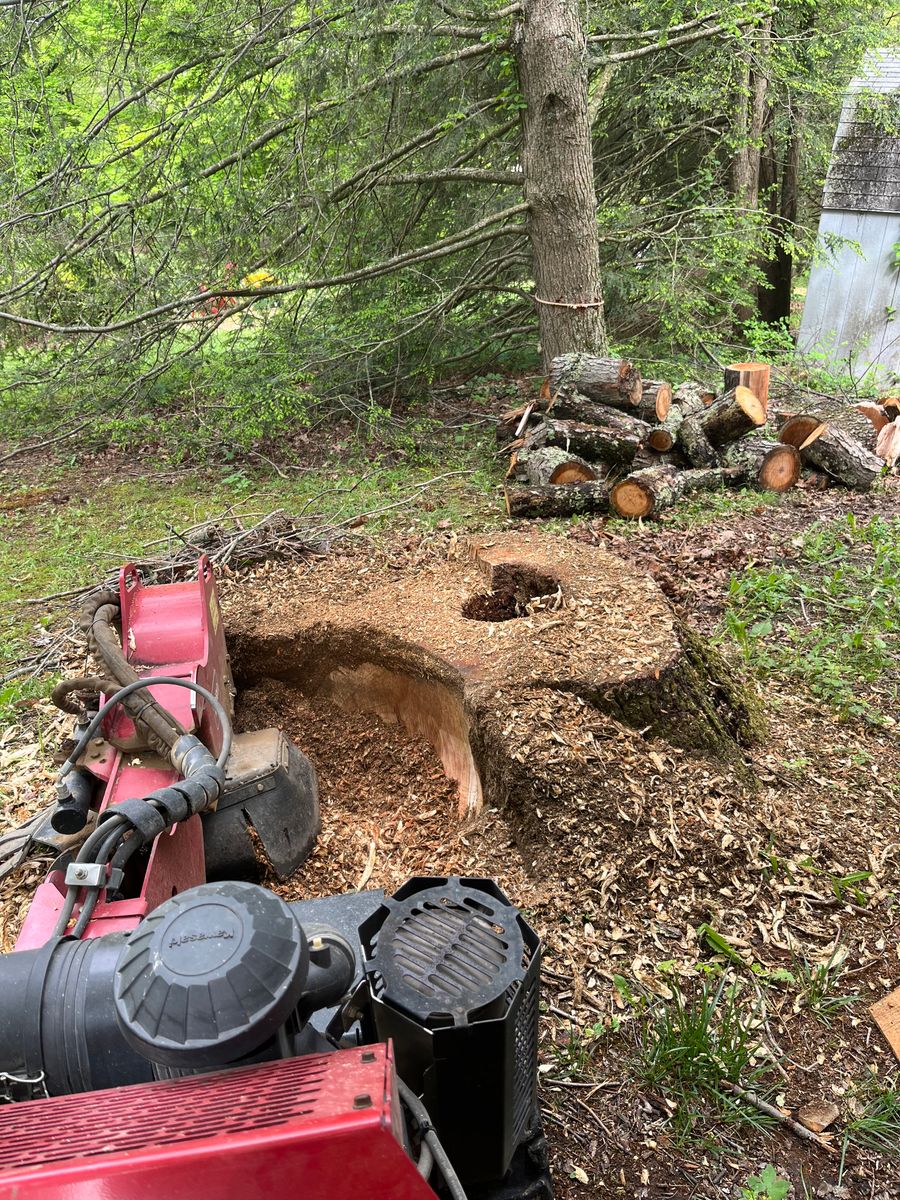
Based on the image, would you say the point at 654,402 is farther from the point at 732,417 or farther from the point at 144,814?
the point at 144,814

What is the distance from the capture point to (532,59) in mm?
6414

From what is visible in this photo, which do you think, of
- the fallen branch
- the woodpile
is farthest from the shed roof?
the fallen branch

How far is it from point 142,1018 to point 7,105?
742 cm

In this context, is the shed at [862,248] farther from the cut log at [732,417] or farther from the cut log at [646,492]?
the cut log at [646,492]

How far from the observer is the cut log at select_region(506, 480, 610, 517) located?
5.86 meters

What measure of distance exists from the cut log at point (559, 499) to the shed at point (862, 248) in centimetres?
608

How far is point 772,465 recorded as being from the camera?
632cm

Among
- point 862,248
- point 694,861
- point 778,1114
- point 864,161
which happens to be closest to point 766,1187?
point 778,1114

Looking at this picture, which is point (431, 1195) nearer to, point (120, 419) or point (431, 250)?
point (431, 250)

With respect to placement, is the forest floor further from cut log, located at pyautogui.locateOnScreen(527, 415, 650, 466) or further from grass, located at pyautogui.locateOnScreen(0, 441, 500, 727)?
cut log, located at pyautogui.locateOnScreen(527, 415, 650, 466)

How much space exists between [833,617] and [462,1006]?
349cm

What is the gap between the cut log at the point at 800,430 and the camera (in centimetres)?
640

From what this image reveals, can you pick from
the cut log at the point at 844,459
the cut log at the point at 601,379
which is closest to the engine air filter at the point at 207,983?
the cut log at the point at 601,379

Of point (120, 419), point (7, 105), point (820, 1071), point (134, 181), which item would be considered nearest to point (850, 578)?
point (820, 1071)
